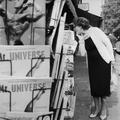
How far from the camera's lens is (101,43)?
612cm

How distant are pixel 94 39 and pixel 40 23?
333 centimetres

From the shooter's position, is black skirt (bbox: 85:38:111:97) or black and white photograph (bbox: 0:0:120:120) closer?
black and white photograph (bbox: 0:0:120:120)

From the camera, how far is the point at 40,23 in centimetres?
285

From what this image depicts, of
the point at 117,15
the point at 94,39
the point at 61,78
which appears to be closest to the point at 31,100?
the point at 61,78

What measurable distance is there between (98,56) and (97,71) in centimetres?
28

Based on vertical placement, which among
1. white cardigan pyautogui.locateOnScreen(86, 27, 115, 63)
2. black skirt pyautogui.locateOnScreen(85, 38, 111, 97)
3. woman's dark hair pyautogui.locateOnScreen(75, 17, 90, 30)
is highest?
woman's dark hair pyautogui.locateOnScreen(75, 17, 90, 30)

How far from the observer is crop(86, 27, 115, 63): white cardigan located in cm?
612

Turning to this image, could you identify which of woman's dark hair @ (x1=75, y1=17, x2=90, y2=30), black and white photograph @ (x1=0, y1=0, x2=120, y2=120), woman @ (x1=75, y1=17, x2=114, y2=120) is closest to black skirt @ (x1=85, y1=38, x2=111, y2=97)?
woman @ (x1=75, y1=17, x2=114, y2=120)

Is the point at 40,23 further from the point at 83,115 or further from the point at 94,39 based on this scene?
the point at 83,115

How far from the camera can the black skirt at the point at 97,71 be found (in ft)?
20.5

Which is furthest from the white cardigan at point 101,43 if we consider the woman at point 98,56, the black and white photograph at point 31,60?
the black and white photograph at point 31,60

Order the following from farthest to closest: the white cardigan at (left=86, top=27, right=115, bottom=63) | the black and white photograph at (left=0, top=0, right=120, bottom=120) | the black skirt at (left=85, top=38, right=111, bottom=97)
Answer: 1. the black skirt at (left=85, top=38, right=111, bottom=97)
2. the white cardigan at (left=86, top=27, right=115, bottom=63)
3. the black and white photograph at (left=0, top=0, right=120, bottom=120)

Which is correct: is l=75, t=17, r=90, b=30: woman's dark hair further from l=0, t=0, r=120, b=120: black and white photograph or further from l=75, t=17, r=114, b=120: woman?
l=0, t=0, r=120, b=120: black and white photograph

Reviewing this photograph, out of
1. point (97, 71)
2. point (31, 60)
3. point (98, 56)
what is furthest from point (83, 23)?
point (31, 60)
